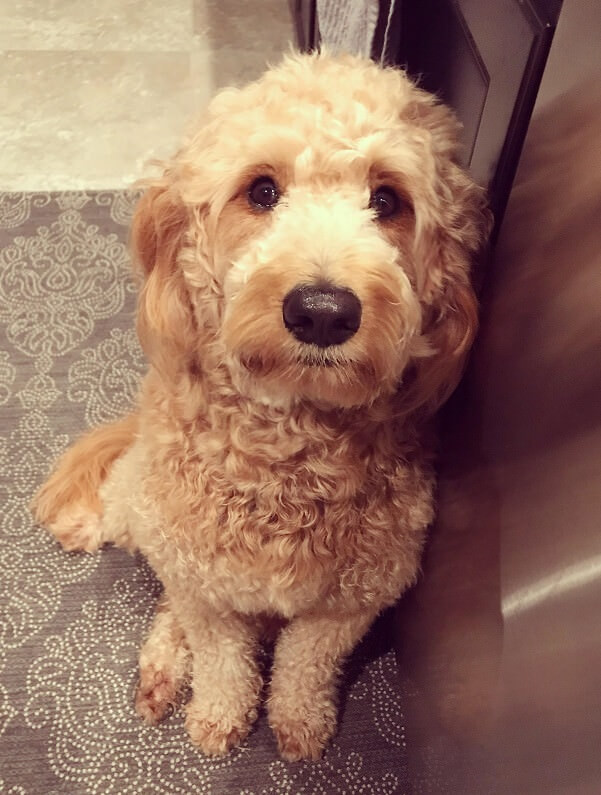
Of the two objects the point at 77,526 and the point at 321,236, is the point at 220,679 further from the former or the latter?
the point at 321,236

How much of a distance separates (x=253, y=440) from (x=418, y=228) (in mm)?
272

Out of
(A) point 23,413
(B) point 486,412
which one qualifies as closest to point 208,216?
(B) point 486,412

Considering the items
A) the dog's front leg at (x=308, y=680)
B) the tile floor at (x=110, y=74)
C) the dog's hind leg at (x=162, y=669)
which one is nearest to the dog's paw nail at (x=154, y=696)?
the dog's hind leg at (x=162, y=669)

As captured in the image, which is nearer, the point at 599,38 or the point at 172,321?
the point at 599,38

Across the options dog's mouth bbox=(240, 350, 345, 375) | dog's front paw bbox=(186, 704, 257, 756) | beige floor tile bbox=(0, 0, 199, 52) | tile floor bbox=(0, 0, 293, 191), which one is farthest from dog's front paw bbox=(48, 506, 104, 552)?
beige floor tile bbox=(0, 0, 199, 52)

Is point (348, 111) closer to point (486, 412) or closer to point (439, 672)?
point (486, 412)

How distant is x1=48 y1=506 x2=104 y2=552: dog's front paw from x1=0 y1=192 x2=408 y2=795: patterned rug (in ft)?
0.11

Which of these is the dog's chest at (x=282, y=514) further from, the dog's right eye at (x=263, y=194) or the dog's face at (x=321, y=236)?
the dog's right eye at (x=263, y=194)

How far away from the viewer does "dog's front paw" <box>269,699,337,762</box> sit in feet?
3.48

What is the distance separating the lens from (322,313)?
0.63 meters

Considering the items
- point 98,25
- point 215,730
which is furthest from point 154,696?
point 98,25

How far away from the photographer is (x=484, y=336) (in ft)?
2.44

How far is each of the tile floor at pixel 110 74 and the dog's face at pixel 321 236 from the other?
1124mm

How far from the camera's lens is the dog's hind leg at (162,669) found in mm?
1099
